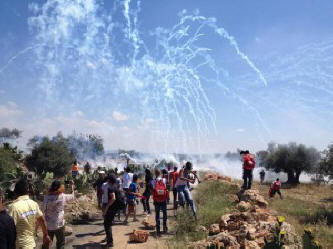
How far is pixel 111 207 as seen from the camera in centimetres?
755

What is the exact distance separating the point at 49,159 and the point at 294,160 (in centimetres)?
2870

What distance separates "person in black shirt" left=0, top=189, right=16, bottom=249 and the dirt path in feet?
13.0

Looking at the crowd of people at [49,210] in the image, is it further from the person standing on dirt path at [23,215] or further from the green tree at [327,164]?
the green tree at [327,164]

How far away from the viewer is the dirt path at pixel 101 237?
7887 mm

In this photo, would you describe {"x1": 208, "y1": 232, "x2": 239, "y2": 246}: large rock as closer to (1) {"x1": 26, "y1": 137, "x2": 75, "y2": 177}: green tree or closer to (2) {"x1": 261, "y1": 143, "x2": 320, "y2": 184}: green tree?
(1) {"x1": 26, "y1": 137, "x2": 75, "y2": 177}: green tree

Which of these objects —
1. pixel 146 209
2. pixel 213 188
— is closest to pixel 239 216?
pixel 146 209

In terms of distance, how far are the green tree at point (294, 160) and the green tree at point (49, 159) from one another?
2599cm

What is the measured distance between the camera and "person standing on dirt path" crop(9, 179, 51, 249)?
14.4 ft

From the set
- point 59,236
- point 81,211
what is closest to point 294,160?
point 81,211

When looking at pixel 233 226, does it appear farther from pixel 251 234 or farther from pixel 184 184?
pixel 184 184

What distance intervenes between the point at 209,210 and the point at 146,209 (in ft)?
9.85

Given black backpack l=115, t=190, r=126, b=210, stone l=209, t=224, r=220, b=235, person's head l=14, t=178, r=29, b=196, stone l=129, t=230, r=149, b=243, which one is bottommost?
stone l=129, t=230, r=149, b=243

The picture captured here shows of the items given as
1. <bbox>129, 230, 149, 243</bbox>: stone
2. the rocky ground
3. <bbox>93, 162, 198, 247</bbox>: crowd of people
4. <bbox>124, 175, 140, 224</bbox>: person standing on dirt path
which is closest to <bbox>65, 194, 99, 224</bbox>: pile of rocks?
the rocky ground

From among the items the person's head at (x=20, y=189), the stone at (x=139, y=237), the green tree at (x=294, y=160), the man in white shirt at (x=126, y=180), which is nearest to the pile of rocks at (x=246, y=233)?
the stone at (x=139, y=237)
